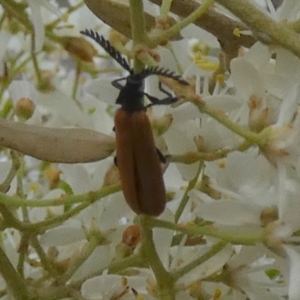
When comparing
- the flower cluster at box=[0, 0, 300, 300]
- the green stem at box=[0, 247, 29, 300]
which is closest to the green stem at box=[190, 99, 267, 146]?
the flower cluster at box=[0, 0, 300, 300]

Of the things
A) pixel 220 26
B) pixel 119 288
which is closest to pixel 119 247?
pixel 119 288

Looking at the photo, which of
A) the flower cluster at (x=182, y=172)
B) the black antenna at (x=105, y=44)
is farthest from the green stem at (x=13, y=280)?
the black antenna at (x=105, y=44)

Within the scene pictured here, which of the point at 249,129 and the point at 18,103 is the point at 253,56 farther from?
the point at 18,103

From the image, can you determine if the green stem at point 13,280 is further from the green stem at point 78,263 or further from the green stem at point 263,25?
the green stem at point 263,25

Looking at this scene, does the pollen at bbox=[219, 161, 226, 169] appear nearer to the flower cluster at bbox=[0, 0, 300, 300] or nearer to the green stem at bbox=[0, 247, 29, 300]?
the flower cluster at bbox=[0, 0, 300, 300]

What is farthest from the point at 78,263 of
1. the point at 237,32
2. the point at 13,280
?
the point at 237,32
